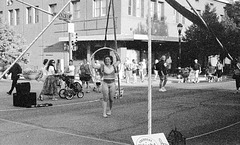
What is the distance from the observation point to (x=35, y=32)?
1715 inches

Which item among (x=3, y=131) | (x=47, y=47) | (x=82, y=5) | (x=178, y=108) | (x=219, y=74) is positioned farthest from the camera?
(x=47, y=47)

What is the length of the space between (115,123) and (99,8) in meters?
27.4

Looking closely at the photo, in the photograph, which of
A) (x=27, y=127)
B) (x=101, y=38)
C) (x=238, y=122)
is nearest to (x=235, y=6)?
(x=101, y=38)

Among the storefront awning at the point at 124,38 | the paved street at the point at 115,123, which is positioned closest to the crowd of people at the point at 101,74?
the paved street at the point at 115,123

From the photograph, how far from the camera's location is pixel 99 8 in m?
35.7

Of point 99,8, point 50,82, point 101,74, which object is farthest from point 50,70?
point 99,8

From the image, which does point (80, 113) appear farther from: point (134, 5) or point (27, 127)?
point (134, 5)

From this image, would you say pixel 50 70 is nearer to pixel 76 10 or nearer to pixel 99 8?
pixel 99 8

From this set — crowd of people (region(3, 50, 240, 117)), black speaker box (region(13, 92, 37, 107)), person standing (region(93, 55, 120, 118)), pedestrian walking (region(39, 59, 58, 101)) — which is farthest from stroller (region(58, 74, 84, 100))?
person standing (region(93, 55, 120, 118))

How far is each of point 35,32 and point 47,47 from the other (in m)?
3.02

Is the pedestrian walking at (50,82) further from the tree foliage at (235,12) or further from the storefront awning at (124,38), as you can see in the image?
the tree foliage at (235,12)

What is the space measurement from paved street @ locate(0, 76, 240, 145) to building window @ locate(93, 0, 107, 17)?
73.7 ft

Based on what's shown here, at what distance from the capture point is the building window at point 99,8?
3519cm

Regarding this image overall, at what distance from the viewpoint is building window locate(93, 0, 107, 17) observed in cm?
3519
